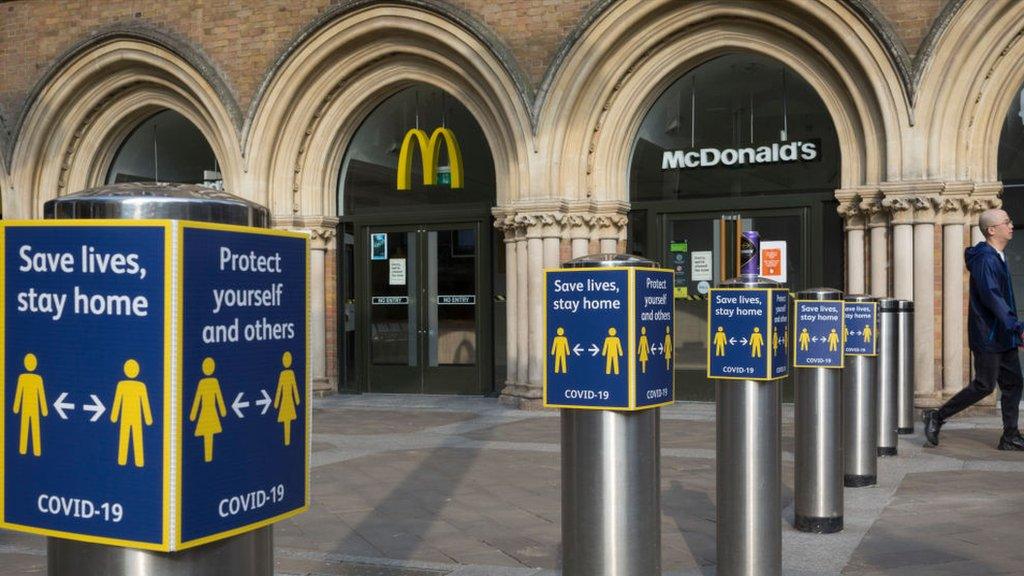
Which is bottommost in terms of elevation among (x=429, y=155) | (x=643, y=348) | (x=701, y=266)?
(x=643, y=348)

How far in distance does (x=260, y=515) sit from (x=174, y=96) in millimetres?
14685

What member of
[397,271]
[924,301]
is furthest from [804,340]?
[397,271]

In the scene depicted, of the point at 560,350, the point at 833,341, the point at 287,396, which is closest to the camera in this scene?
the point at 287,396

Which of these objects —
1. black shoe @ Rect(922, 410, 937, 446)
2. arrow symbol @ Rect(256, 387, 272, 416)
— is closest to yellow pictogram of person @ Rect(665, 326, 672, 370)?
arrow symbol @ Rect(256, 387, 272, 416)

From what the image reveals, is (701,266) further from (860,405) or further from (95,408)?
(95,408)

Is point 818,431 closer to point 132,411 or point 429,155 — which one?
point 132,411

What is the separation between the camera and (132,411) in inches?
75.4

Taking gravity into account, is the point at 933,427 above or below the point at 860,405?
below

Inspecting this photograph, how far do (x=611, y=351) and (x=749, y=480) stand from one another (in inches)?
59.6

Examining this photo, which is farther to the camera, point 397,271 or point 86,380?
point 397,271

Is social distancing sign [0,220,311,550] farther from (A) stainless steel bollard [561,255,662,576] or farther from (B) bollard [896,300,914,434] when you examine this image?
→ (B) bollard [896,300,914,434]

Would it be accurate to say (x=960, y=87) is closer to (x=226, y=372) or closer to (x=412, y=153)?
(x=412, y=153)

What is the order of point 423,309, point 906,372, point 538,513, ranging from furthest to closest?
point 423,309, point 906,372, point 538,513

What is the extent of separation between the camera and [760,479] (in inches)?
186
